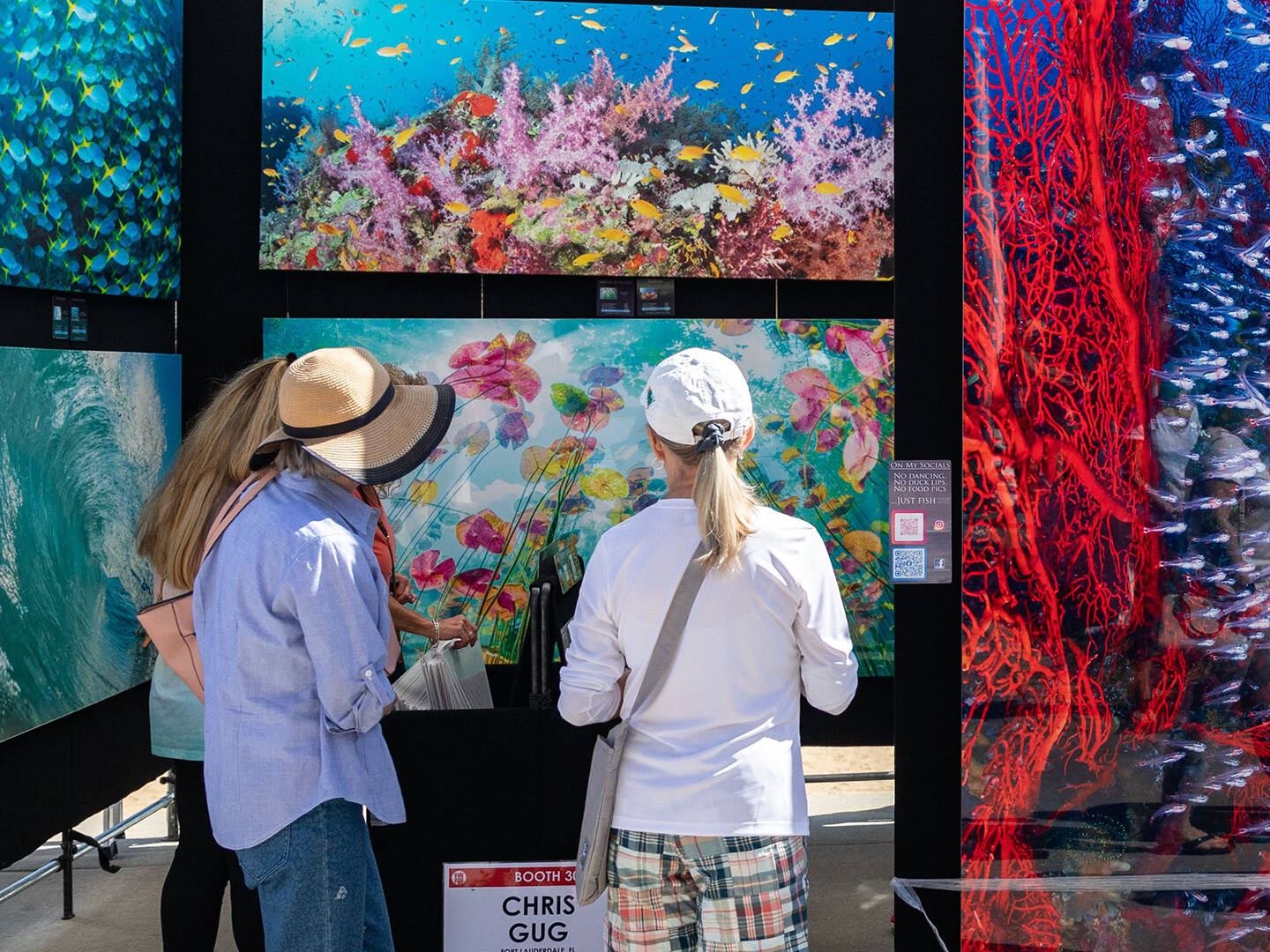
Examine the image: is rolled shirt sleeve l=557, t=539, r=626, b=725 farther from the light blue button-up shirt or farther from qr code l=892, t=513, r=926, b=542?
qr code l=892, t=513, r=926, b=542

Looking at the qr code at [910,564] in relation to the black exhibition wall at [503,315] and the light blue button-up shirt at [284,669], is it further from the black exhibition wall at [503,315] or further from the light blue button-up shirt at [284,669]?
the light blue button-up shirt at [284,669]

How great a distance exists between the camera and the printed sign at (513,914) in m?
2.92

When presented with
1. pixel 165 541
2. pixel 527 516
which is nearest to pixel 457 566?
pixel 527 516

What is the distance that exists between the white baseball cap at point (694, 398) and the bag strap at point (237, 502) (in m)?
0.70

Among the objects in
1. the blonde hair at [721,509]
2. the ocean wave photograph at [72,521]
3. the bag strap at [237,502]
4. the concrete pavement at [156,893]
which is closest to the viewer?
the blonde hair at [721,509]

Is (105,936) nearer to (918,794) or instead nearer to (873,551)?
(918,794)

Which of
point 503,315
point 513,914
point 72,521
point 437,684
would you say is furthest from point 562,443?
point 513,914

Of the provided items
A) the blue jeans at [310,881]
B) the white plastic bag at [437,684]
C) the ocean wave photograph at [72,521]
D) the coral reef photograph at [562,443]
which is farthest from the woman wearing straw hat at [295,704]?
the coral reef photograph at [562,443]

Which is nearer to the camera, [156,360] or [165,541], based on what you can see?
[165,541]

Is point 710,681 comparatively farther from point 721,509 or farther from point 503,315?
point 503,315

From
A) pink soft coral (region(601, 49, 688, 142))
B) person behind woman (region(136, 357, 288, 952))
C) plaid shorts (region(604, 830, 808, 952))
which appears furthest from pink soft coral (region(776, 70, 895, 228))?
plaid shorts (region(604, 830, 808, 952))

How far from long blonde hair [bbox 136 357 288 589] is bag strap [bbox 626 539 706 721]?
0.94m

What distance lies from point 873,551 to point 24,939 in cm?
331

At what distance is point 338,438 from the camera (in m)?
1.97
